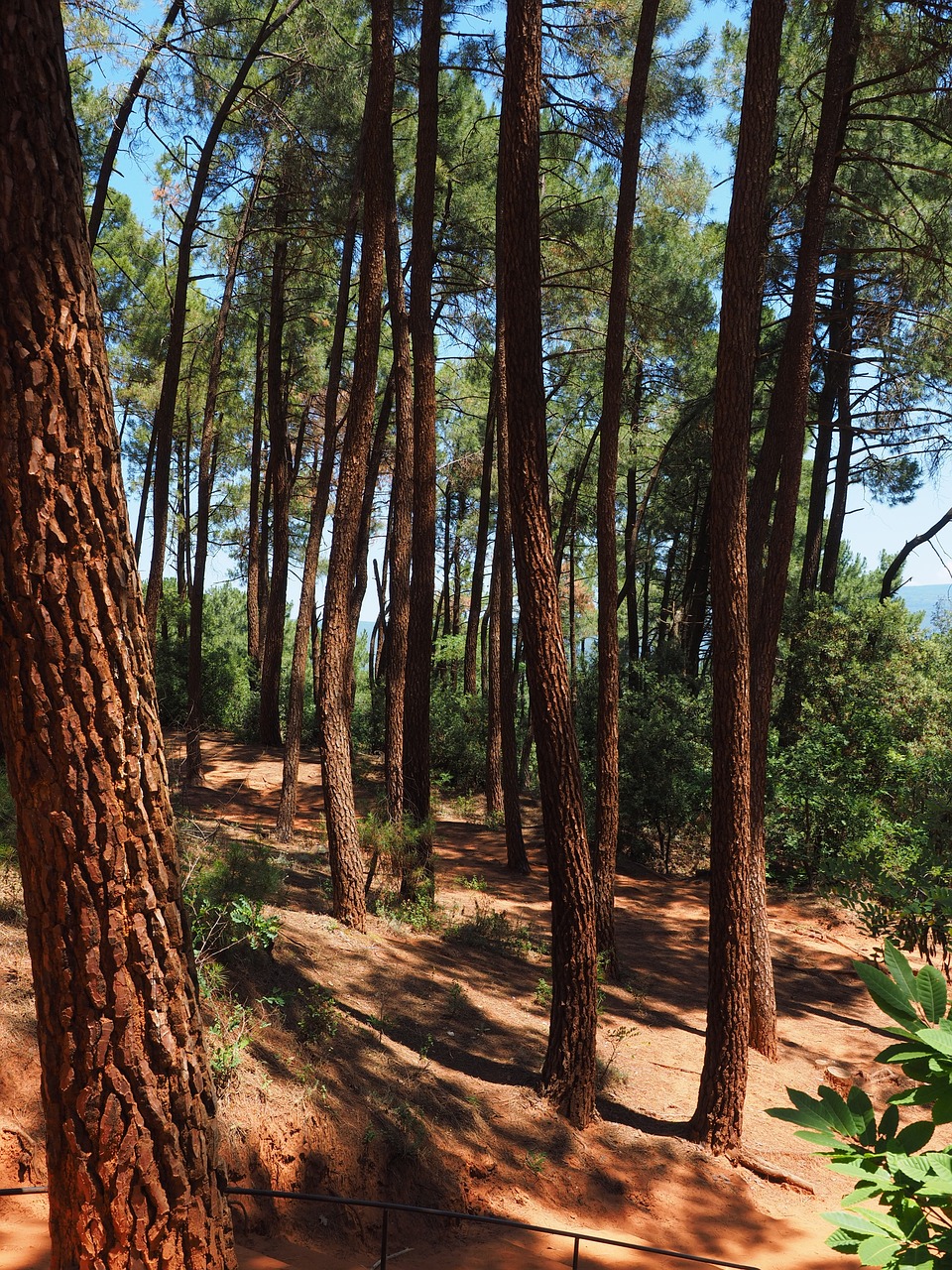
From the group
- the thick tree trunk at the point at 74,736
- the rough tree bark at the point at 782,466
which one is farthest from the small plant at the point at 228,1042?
the rough tree bark at the point at 782,466

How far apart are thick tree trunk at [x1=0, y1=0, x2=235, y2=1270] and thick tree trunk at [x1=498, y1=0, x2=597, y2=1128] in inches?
146

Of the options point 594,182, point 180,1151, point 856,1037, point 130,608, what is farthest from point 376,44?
point 856,1037

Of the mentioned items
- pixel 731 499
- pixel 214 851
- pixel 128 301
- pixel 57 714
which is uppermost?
pixel 128 301

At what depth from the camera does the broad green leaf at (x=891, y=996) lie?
160cm

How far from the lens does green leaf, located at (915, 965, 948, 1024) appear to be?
5.17ft

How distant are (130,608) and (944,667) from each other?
46.4ft

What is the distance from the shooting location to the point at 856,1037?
8750 mm

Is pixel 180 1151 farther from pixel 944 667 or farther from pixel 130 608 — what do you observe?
pixel 944 667

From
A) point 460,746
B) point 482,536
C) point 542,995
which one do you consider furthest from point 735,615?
point 460,746

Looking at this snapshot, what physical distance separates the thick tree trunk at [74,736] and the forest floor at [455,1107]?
4.98 feet

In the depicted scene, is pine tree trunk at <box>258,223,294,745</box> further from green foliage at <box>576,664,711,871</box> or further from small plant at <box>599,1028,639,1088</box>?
small plant at <box>599,1028,639,1088</box>

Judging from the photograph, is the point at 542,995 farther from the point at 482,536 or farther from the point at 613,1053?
the point at 482,536

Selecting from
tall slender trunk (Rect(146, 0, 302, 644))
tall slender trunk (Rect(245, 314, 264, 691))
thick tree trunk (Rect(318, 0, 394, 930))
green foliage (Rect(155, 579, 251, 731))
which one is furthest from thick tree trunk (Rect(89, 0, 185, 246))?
green foliage (Rect(155, 579, 251, 731))

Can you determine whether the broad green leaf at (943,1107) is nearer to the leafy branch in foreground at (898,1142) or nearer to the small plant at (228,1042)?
the leafy branch in foreground at (898,1142)
